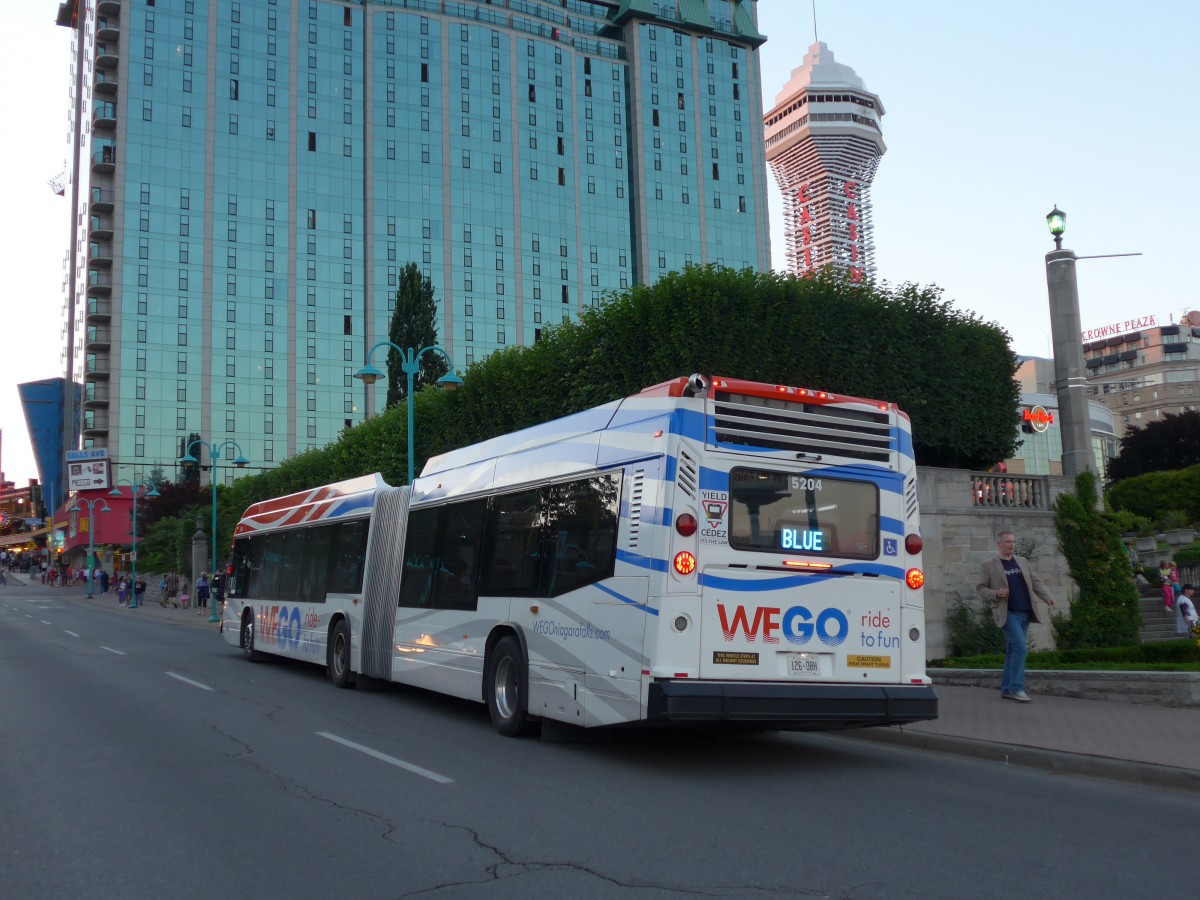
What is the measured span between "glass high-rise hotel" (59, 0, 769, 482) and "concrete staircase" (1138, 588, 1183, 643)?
7458 centimetres

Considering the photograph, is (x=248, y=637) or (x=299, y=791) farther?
(x=248, y=637)

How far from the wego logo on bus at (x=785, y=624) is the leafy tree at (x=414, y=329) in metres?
32.2

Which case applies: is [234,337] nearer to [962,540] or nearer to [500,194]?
[500,194]

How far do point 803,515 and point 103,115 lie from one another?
Result: 9822cm

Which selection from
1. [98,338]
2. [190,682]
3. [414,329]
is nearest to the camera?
[190,682]

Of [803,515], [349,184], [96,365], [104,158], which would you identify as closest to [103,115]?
[104,158]

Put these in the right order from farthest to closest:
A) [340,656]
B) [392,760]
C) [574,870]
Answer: [340,656], [392,760], [574,870]

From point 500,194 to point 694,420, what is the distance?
9938 cm

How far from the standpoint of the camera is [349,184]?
10000 centimetres

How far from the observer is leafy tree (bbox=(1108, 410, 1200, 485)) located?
243 ft

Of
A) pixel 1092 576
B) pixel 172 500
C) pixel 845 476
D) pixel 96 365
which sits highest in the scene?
pixel 96 365

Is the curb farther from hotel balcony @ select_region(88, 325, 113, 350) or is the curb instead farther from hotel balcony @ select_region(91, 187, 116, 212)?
hotel balcony @ select_region(91, 187, 116, 212)

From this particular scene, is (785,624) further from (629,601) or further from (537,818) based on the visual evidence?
(537,818)

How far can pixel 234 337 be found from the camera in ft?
309
